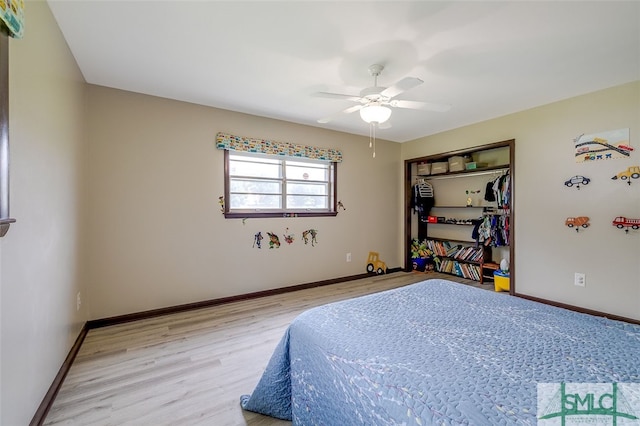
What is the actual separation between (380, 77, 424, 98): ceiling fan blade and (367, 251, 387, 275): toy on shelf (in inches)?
117

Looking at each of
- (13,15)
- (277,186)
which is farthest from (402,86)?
(277,186)

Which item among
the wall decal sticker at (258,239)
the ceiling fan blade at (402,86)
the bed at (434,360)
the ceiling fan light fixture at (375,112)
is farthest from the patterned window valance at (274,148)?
the bed at (434,360)

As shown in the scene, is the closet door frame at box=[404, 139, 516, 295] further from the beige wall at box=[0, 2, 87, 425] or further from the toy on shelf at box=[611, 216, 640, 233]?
the beige wall at box=[0, 2, 87, 425]

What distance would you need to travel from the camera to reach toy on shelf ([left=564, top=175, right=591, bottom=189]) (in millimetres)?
2914

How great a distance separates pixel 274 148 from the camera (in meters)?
3.62

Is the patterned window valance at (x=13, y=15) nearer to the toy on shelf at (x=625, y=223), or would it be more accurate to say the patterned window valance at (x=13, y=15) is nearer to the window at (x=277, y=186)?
the window at (x=277, y=186)

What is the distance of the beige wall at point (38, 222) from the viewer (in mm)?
1213

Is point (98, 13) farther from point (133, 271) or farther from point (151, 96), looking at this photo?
point (133, 271)

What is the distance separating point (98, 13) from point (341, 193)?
322 centimetres

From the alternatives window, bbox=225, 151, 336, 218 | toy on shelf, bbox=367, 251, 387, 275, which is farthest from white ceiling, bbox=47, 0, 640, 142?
toy on shelf, bbox=367, 251, 387, 275

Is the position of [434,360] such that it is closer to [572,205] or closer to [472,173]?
[572,205]

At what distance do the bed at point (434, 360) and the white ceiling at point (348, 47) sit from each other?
5.77 feet

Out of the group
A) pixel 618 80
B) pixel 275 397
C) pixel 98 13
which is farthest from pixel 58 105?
pixel 618 80

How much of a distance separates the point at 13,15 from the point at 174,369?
6.88ft
